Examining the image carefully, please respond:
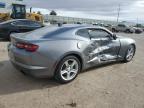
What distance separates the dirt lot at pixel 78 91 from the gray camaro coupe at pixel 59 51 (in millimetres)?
332

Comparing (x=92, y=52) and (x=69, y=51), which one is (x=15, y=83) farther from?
(x=92, y=52)

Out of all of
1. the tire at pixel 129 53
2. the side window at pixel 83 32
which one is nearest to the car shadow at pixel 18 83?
the side window at pixel 83 32

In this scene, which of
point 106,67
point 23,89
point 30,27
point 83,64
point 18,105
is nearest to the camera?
point 18,105

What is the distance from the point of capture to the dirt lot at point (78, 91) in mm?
4215

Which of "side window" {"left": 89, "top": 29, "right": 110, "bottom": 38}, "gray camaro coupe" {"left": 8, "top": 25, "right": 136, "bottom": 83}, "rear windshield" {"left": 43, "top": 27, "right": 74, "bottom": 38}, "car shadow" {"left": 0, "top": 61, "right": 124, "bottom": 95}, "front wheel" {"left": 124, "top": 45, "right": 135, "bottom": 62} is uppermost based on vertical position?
"rear windshield" {"left": 43, "top": 27, "right": 74, "bottom": 38}

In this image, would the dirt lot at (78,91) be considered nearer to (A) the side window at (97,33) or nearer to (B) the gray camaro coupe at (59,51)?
(B) the gray camaro coupe at (59,51)

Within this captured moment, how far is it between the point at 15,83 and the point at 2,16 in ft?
58.3

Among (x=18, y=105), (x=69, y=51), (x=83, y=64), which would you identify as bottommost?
(x=18, y=105)

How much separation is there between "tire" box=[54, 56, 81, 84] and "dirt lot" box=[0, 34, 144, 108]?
15cm

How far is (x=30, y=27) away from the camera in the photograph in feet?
41.8

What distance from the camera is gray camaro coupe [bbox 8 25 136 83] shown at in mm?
4812

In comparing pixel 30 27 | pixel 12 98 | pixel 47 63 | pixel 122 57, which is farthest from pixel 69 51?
pixel 30 27

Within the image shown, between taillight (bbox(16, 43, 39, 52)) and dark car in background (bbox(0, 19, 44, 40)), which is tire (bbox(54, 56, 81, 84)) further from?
dark car in background (bbox(0, 19, 44, 40))

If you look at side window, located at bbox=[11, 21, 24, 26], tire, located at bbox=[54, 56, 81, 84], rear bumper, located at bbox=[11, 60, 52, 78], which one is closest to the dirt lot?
tire, located at bbox=[54, 56, 81, 84]
